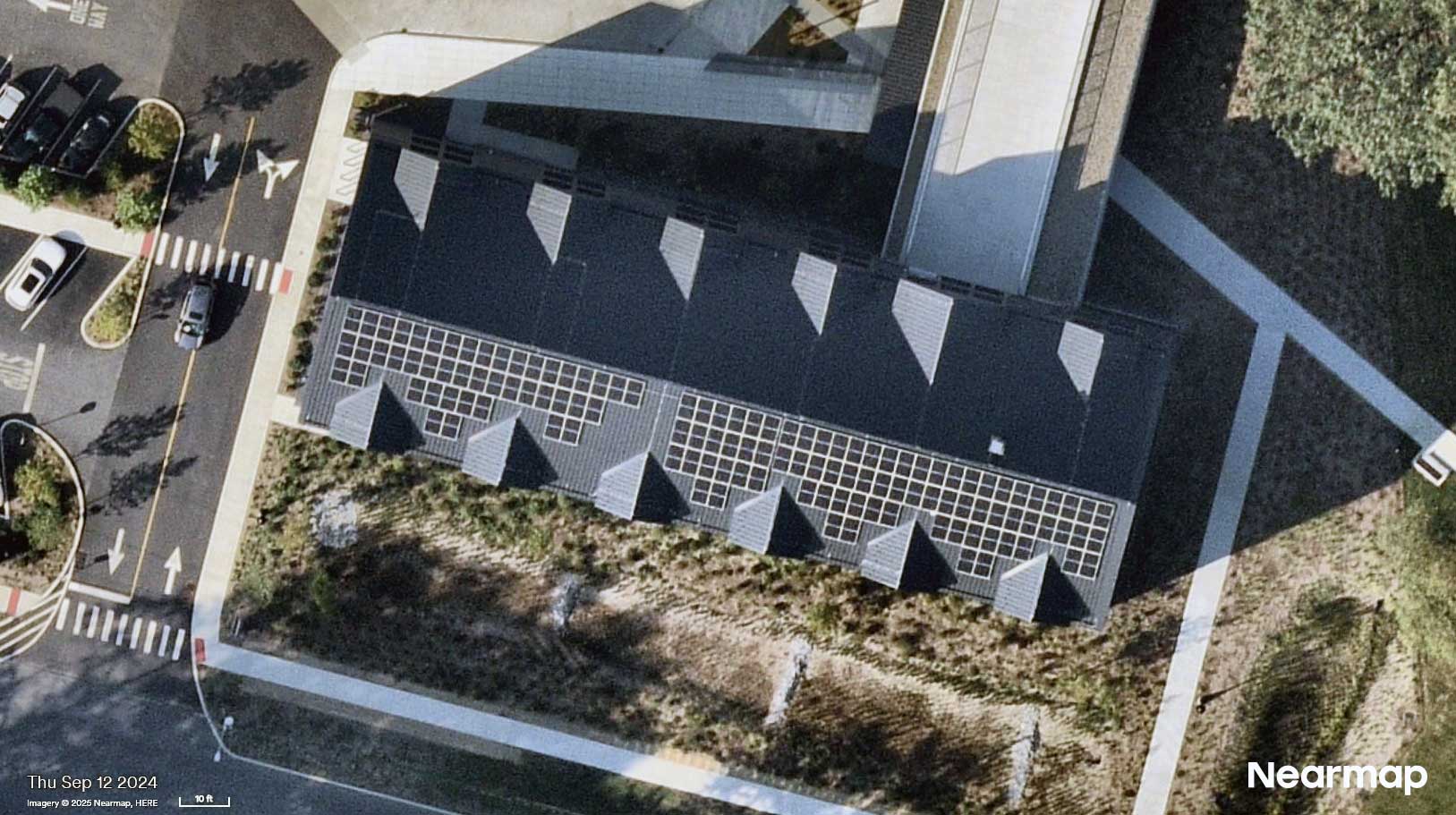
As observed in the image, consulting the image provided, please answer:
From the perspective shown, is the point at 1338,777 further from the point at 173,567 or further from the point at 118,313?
the point at 118,313

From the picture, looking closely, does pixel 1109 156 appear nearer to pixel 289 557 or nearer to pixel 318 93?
pixel 318 93

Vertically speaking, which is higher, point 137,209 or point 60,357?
point 137,209

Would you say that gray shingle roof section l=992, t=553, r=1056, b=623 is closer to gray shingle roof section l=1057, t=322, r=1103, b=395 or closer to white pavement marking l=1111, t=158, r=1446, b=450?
gray shingle roof section l=1057, t=322, r=1103, b=395

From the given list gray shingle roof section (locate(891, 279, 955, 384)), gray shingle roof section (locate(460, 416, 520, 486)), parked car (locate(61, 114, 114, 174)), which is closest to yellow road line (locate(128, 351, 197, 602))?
parked car (locate(61, 114, 114, 174))

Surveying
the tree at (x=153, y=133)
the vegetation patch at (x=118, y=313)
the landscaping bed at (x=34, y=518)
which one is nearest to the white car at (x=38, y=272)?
the vegetation patch at (x=118, y=313)

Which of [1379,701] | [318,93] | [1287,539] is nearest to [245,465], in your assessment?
[318,93]

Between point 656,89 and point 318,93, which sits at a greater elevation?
point 656,89

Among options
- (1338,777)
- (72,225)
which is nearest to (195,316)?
(72,225)
